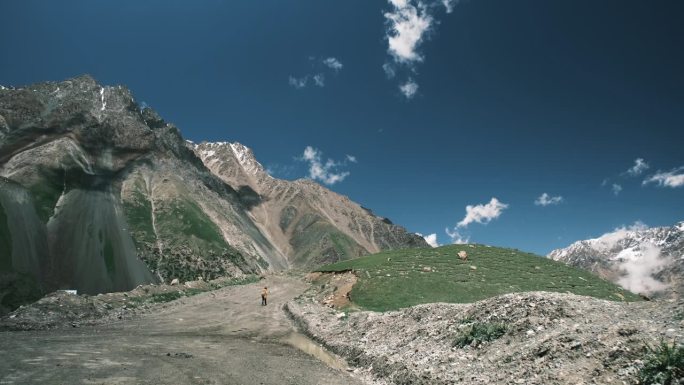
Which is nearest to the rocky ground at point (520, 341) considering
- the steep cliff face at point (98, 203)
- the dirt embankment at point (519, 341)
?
the dirt embankment at point (519, 341)

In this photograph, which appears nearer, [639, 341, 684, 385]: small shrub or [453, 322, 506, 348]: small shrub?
[639, 341, 684, 385]: small shrub

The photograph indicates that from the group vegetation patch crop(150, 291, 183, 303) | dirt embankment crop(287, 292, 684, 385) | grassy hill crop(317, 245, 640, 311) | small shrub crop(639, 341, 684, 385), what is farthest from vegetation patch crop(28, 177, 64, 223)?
small shrub crop(639, 341, 684, 385)

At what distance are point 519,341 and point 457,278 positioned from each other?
31489 millimetres

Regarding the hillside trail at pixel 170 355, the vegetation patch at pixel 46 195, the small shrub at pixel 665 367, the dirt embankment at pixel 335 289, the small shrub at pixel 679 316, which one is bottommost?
the hillside trail at pixel 170 355

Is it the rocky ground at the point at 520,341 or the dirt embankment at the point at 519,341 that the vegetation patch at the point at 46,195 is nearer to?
the dirt embankment at the point at 519,341

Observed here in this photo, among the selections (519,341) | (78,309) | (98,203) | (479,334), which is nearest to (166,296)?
(78,309)

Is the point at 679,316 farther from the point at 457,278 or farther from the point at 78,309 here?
the point at 78,309

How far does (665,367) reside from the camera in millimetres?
12031

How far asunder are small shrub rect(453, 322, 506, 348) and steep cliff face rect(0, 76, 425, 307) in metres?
52.3

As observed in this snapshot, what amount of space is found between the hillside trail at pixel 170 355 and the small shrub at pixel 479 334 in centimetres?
591

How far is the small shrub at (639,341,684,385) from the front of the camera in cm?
1160

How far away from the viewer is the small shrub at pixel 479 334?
1977 cm

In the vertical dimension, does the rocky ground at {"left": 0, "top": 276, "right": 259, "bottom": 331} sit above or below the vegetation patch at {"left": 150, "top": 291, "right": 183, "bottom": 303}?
below

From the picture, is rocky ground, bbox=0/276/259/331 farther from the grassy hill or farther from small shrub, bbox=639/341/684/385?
small shrub, bbox=639/341/684/385
